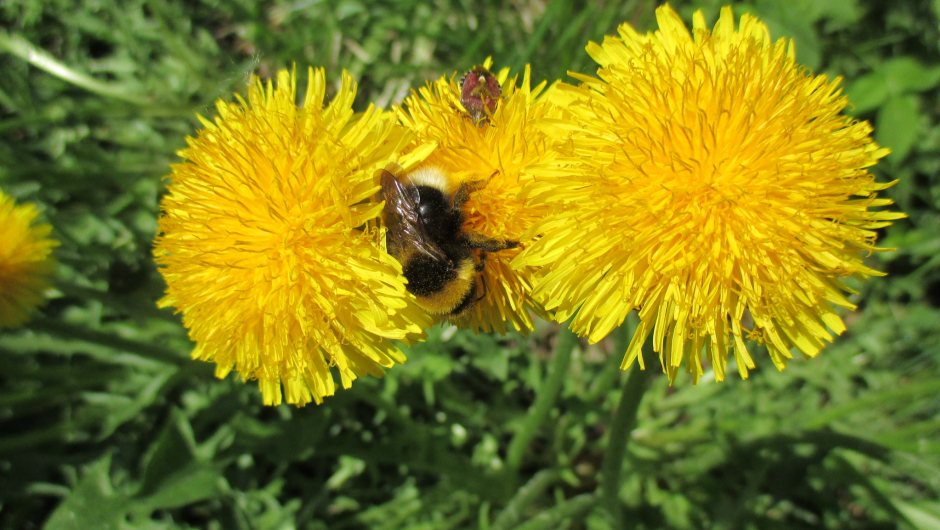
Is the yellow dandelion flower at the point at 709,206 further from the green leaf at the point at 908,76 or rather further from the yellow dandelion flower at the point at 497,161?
the green leaf at the point at 908,76

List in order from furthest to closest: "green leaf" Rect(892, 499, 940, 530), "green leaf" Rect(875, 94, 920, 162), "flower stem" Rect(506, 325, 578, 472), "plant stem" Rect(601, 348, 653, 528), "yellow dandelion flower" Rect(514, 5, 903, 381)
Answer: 1. "green leaf" Rect(875, 94, 920, 162)
2. "green leaf" Rect(892, 499, 940, 530)
3. "flower stem" Rect(506, 325, 578, 472)
4. "plant stem" Rect(601, 348, 653, 528)
5. "yellow dandelion flower" Rect(514, 5, 903, 381)

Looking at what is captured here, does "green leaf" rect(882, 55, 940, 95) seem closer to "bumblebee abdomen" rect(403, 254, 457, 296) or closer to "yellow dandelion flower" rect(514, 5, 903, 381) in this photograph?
"yellow dandelion flower" rect(514, 5, 903, 381)

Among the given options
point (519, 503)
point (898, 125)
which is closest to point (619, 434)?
point (519, 503)

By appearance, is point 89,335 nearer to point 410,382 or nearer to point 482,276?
point 410,382

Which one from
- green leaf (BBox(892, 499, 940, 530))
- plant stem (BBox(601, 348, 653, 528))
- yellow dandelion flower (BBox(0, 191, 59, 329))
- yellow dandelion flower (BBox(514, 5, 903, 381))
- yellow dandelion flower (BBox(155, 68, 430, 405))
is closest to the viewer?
yellow dandelion flower (BBox(514, 5, 903, 381))

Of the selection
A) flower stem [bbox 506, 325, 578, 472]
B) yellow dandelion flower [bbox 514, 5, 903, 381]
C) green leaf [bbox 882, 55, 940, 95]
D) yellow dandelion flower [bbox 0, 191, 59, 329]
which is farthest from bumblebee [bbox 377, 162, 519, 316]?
green leaf [bbox 882, 55, 940, 95]

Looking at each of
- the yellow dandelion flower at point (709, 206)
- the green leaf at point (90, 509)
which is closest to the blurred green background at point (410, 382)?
the green leaf at point (90, 509)

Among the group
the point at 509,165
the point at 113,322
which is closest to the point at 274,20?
the point at 113,322

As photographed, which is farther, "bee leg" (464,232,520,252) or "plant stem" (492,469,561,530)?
"plant stem" (492,469,561,530)
